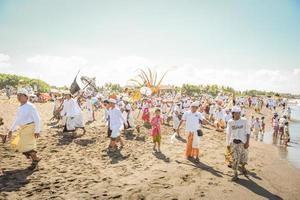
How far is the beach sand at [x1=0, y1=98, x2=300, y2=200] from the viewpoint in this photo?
18.3 ft

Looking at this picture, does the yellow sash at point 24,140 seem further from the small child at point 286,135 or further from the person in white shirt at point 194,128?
the small child at point 286,135

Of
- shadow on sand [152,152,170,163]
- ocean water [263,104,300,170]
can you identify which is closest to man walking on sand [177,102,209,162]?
shadow on sand [152,152,170,163]

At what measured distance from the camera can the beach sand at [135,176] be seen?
5.57 metres

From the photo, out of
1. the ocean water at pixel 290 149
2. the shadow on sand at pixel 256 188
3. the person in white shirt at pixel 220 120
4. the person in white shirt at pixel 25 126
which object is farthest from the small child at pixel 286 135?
the person in white shirt at pixel 25 126

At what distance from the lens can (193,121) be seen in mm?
8156

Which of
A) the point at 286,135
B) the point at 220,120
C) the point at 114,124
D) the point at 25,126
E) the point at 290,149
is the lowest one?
the point at 290,149

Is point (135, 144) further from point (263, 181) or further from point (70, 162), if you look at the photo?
point (263, 181)

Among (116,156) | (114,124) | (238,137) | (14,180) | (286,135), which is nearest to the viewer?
(14,180)

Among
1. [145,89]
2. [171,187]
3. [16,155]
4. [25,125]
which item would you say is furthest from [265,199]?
[145,89]

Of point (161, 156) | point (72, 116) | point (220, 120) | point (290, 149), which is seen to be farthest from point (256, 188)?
point (220, 120)

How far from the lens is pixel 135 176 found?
662cm

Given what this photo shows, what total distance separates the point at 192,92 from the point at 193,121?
3029 inches

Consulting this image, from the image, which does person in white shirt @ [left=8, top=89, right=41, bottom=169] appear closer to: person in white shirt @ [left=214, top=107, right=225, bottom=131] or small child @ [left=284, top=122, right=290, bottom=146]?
person in white shirt @ [left=214, top=107, right=225, bottom=131]

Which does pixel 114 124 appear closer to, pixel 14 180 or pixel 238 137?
pixel 14 180
